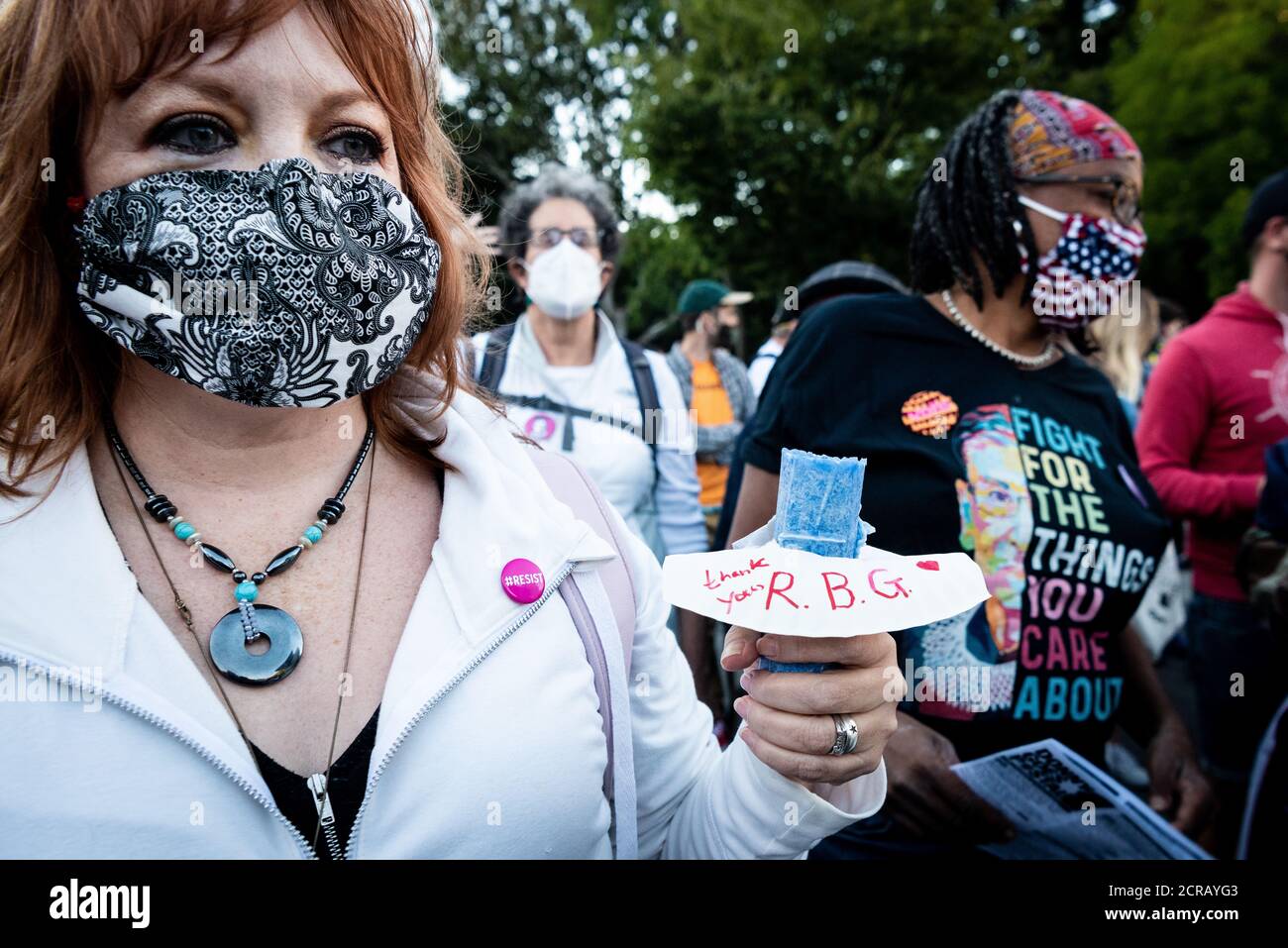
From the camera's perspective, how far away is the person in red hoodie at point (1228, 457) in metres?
3.17

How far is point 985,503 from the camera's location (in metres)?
1.97

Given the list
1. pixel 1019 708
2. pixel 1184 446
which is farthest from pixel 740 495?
pixel 1184 446

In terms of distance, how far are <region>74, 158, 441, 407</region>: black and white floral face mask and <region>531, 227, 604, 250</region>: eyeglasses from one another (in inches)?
106

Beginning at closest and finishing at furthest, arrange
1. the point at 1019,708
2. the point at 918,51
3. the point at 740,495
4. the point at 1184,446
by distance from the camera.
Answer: the point at 1019,708
the point at 740,495
the point at 1184,446
the point at 918,51

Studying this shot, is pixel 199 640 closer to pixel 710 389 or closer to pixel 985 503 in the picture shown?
pixel 985 503

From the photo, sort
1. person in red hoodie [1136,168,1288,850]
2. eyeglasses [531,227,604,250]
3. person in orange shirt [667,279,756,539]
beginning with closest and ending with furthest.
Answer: person in red hoodie [1136,168,1288,850]
eyeglasses [531,227,604,250]
person in orange shirt [667,279,756,539]

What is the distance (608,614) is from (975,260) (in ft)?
4.63

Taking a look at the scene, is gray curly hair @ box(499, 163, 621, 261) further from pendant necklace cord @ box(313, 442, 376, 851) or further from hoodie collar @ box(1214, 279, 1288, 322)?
pendant necklace cord @ box(313, 442, 376, 851)

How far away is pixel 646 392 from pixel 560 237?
86 cm

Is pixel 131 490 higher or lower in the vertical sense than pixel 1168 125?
lower

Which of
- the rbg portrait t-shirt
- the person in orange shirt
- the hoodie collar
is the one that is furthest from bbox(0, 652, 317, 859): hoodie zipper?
A: the hoodie collar

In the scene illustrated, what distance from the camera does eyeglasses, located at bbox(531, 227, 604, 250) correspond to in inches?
157
